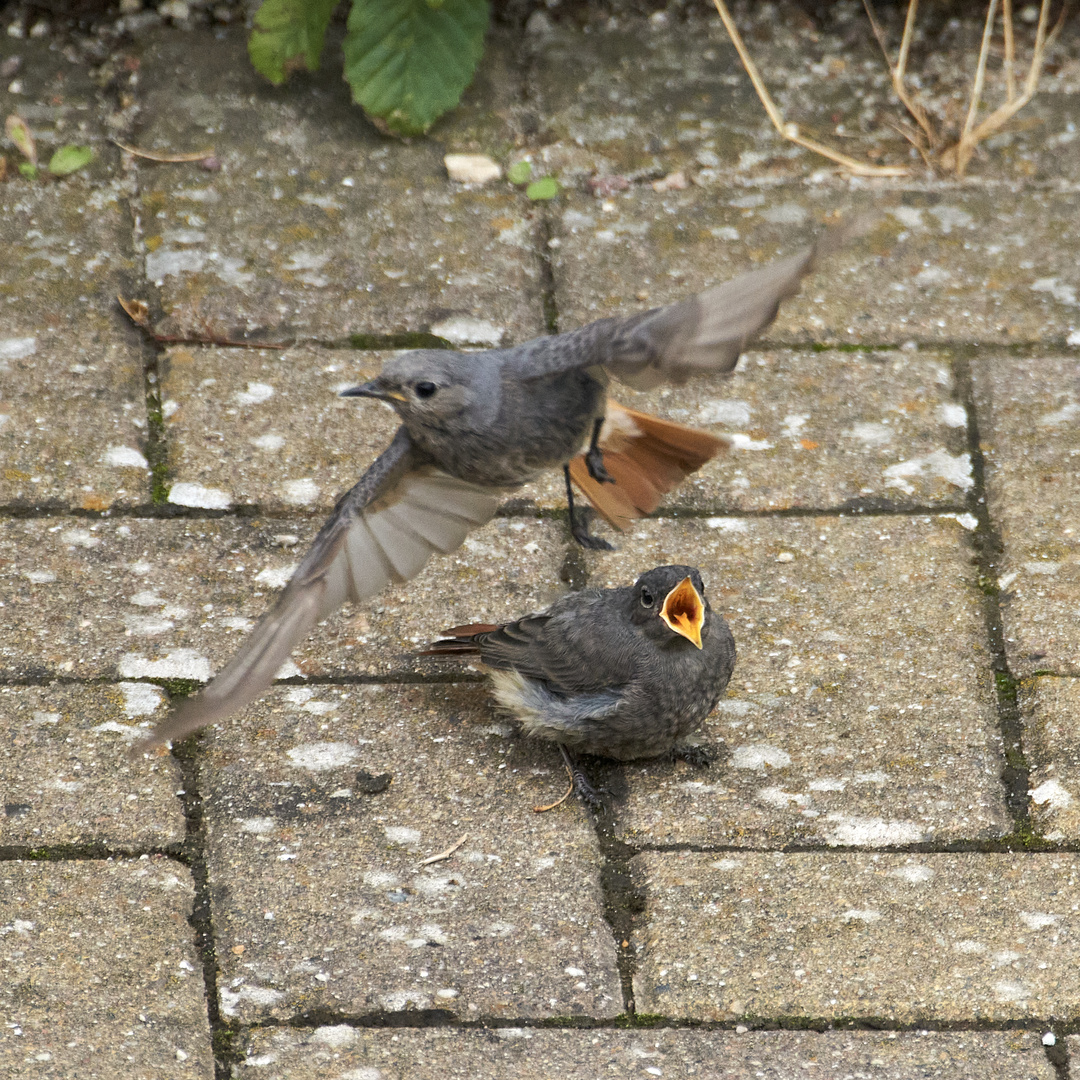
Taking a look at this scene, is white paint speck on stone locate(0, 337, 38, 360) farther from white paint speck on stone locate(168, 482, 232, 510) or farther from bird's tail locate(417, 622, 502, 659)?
bird's tail locate(417, 622, 502, 659)

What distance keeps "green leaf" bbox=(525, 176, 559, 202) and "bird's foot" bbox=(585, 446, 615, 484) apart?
1748mm

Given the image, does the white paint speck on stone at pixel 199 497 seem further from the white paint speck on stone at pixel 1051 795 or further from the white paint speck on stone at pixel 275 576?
the white paint speck on stone at pixel 1051 795

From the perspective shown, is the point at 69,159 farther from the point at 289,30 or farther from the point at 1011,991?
the point at 1011,991

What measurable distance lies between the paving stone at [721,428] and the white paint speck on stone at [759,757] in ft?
2.91

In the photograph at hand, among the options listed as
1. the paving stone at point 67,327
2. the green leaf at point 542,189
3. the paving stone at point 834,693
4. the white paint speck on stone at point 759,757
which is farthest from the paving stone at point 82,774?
the green leaf at point 542,189

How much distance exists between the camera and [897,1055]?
291cm

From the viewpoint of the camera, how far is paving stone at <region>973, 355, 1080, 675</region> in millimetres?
3930

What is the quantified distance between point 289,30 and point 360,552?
8.72 feet

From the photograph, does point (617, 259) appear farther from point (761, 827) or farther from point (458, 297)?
point (761, 827)

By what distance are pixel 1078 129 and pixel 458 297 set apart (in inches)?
94.0

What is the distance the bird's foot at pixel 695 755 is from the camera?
12.0ft

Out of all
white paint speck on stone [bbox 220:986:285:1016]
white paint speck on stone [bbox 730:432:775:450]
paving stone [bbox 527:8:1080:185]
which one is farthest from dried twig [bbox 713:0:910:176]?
white paint speck on stone [bbox 220:986:285:1016]

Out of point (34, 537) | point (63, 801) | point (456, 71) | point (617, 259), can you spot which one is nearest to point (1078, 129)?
point (617, 259)

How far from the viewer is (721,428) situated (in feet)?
15.2
